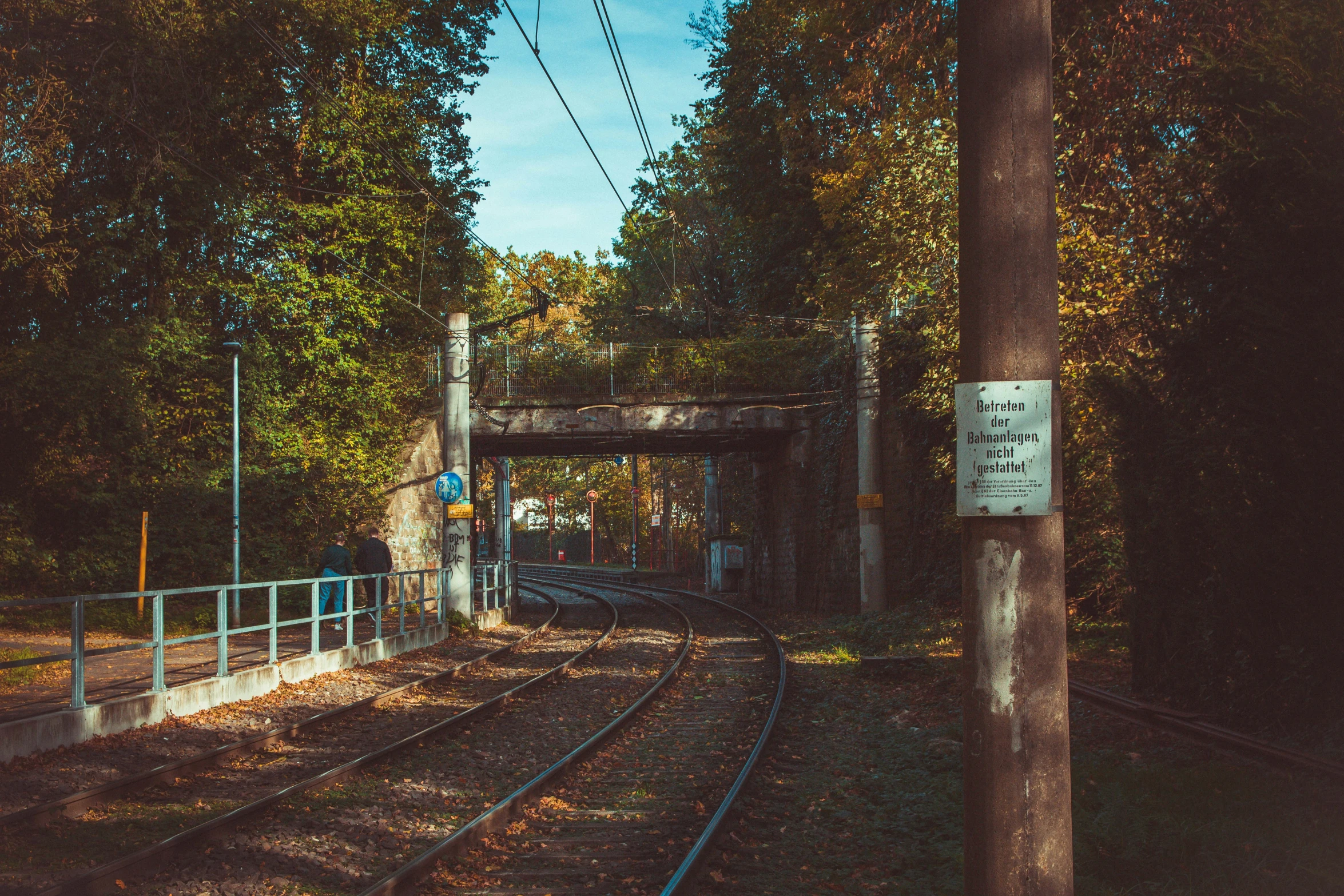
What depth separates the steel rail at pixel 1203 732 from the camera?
5750mm

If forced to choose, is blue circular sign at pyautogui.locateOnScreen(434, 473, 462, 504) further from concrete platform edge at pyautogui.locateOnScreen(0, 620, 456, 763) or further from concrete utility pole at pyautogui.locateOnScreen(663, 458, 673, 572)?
concrete utility pole at pyautogui.locateOnScreen(663, 458, 673, 572)

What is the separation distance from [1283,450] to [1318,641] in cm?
115

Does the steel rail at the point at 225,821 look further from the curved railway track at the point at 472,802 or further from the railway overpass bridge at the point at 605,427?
the railway overpass bridge at the point at 605,427

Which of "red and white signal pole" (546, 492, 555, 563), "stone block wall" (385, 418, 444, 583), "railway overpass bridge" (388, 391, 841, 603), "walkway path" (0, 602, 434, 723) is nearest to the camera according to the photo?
"walkway path" (0, 602, 434, 723)

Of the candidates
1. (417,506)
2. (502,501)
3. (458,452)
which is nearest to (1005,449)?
(458,452)

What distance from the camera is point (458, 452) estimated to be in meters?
20.7

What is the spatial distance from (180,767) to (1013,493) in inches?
282

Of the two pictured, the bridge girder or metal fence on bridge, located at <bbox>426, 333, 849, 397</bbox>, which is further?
metal fence on bridge, located at <bbox>426, 333, 849, 397</bbox>

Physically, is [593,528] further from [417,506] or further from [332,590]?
[332,590]

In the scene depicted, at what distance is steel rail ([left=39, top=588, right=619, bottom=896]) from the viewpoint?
520 centimetres

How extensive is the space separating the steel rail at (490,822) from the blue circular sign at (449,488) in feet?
31.2

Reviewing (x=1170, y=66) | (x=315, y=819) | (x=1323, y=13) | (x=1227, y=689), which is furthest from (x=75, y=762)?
(x=1170, y=66)

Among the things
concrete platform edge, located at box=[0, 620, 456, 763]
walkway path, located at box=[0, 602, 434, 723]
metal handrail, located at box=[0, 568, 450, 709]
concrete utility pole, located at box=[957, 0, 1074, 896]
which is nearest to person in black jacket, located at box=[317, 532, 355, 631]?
metal handrail, located at box=[0, 568, 450, 709]

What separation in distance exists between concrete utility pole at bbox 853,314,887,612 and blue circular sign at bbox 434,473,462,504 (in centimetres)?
781
